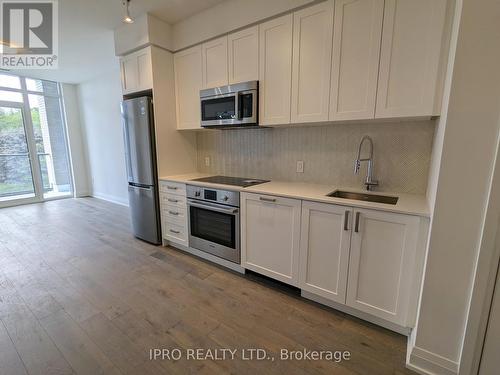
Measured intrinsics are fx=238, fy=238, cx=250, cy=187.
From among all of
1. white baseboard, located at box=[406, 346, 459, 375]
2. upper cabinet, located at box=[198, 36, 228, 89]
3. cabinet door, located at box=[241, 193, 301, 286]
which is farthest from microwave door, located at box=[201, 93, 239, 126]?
white baseboard, located at box=[406, 346, 459, 375]

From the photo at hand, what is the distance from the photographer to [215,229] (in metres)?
2.59

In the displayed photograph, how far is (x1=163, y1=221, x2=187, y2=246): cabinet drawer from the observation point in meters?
2.89

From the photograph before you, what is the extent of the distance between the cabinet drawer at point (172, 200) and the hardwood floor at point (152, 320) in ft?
2.09

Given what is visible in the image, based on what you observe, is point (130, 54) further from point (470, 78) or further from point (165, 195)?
point (470, 78)

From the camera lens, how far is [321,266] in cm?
190

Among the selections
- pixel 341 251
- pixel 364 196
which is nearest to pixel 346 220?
pixel 341 251

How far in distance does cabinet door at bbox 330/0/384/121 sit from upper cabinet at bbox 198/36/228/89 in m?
1.15

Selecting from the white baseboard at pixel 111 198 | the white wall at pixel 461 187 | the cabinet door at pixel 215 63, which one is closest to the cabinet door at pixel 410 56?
the white wall at pixel 461 187

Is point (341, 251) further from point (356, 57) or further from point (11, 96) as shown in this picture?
point (11, 96)

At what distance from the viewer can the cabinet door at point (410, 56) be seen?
5.04 feet

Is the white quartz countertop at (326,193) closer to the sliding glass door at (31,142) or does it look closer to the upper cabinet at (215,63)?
the upper cabinet at (215,63)

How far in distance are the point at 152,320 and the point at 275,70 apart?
2.37 meters

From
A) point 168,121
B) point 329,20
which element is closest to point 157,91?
point 168,121

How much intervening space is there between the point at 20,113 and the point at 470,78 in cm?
719
